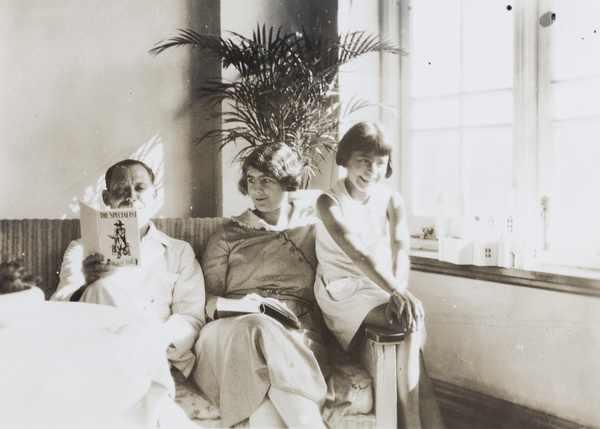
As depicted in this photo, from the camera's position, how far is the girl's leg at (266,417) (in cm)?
117

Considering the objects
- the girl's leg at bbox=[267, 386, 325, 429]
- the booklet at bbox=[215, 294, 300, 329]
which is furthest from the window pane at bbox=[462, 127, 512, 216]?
the girl's leg at bbox=[267, 386, 325, 429]

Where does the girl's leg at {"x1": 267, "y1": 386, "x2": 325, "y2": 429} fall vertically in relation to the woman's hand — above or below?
below

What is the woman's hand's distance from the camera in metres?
1.24

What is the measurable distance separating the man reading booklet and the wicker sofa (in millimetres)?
52

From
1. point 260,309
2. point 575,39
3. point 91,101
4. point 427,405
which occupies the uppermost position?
point 575,39

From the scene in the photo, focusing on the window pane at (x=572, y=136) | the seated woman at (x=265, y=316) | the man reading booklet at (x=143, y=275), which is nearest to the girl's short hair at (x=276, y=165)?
the seated woman at (x=265, y=316)

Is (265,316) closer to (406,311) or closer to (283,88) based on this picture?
(406,311)

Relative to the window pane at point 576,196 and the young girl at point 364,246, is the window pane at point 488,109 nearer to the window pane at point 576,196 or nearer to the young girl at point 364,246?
the window pane at point 576,196

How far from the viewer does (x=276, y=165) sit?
1.41m

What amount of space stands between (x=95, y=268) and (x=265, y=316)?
442 millimetres

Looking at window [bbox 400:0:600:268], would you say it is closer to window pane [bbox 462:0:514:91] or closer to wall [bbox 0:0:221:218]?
window pane [bbox 462:0:514:91]

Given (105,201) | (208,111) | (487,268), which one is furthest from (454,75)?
(105,201)

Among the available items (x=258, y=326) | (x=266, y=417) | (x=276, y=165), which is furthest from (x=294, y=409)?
(x=276, y=165)

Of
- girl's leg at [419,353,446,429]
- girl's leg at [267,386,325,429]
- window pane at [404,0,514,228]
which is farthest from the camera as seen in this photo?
window pane at [404,0,514,228]
